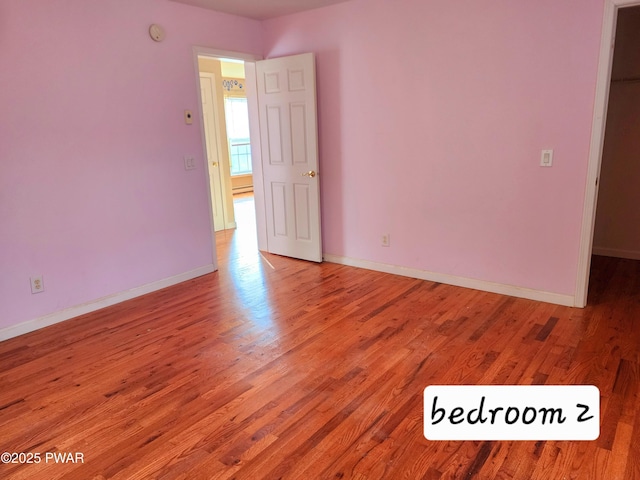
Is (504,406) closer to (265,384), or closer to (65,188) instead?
(265,384)

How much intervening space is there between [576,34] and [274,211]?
3.14m

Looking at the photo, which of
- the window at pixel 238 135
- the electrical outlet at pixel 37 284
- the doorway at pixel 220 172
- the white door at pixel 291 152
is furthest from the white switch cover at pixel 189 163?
the window at pixel 238 135

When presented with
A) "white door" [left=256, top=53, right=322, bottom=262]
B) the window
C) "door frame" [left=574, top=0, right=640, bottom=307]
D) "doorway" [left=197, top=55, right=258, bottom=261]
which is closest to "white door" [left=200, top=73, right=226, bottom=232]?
"doorway" [left=197, top=55, right=258, bottom=261]

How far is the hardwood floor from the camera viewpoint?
1.88 m

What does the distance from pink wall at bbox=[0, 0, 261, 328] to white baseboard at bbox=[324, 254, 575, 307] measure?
61.8 inches

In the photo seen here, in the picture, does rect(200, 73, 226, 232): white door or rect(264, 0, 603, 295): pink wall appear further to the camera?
rect(200, 73, 226, 232): white door

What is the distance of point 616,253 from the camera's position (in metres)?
4.53

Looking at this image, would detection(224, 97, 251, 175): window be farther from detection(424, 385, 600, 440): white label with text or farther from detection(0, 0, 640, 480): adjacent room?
detection(424, 385, 600, 440): white label with text

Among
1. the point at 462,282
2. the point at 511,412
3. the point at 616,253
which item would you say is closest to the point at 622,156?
the point at 616,253

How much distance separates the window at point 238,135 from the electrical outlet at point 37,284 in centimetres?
663

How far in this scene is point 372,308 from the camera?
3.46 meters

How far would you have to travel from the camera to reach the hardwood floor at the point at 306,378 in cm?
188

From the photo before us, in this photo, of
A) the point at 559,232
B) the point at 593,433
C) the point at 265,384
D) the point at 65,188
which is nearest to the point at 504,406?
the point at 593,433

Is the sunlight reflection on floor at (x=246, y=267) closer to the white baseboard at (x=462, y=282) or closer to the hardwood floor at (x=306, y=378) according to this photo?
the hardwood floor at (x=306, y=378)
